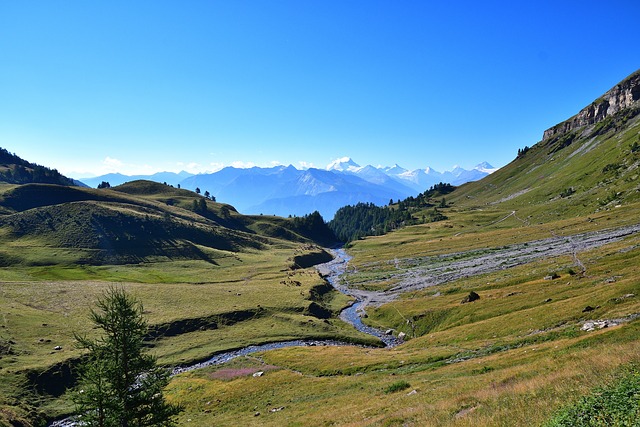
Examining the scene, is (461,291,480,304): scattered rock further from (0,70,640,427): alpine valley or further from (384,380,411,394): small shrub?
(384,380,411,394): small shrub

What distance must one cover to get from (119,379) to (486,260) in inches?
4569

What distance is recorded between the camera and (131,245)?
566 ft

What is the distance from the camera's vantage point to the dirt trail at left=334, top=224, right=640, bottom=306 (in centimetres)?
10279

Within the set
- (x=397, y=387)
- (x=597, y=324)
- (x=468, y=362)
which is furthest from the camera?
(x=468, y=362)

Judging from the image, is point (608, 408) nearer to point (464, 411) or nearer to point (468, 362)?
point (464, 411)

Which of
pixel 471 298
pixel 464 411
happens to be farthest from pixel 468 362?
pixel 471 298

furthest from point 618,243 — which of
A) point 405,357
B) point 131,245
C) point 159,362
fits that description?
point 131,245

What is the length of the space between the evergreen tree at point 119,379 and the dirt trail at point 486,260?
8023cm

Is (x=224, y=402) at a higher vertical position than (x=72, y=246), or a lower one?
lower

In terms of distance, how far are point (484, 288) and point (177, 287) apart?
3485 inches

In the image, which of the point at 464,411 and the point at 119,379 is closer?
the point at 464,411

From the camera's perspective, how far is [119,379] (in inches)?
1115

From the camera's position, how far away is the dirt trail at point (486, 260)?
102787mm

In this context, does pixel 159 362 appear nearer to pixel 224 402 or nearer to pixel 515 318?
pixel 224 402
